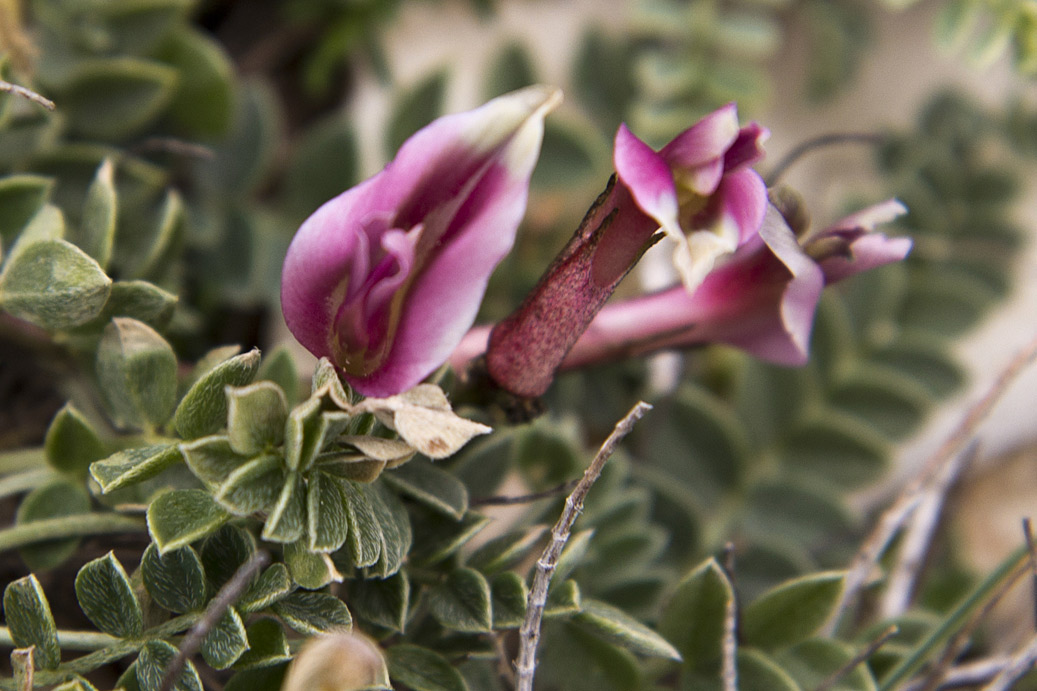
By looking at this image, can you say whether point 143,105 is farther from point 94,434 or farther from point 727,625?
point 727,625

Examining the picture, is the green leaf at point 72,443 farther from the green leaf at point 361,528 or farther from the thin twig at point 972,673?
the thin twig at point 972,673

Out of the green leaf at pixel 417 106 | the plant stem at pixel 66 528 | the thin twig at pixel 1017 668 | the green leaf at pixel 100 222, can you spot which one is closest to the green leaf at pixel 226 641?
the plant stem at pixel 66 528

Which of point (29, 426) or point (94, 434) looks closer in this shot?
point (94, 434)

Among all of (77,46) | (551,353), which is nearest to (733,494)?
(551,353)

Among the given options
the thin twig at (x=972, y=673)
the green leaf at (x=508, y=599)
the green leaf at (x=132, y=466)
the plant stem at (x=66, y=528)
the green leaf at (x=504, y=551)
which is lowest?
the thin twig at (x=972, y=673)

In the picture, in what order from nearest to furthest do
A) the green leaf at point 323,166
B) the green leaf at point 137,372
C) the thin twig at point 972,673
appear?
the green leaf at point 137,372
the thin twig at point 972,673
the green leaf at point 323,166

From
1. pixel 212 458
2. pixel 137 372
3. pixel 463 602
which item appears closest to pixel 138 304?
pixel 137 372

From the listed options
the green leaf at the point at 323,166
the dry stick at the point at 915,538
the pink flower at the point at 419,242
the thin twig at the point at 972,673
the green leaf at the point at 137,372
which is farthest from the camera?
the green leaf at the point at 323,166

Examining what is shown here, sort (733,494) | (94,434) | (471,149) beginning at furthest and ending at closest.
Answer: (733,494), (94,434), (471,149)
